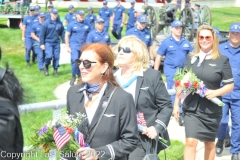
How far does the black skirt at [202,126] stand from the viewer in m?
5.54

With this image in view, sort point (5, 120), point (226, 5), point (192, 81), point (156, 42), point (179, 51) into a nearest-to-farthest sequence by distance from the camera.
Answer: point (5, 120)
point (192, 81)
point (179, 51)
point (156, 42)
point (226, 5)

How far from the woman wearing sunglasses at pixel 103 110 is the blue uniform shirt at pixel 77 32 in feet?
31.1

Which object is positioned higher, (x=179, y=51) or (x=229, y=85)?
(x=229, y=85)

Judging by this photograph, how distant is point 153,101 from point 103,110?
3.37ft

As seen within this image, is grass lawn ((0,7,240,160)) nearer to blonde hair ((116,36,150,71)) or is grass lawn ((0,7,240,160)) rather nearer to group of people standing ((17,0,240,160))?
group of people standing ((17,0,240,160))

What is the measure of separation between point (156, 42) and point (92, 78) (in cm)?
1286

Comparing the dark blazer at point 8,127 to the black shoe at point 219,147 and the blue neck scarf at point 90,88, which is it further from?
Result: the black shoe at point 219,147

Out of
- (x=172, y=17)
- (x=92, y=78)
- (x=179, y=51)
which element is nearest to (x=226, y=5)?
(x=172, y=17)

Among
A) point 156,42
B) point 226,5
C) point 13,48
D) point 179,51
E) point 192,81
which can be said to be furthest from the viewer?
point 226,5

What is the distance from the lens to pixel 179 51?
9.37 metres

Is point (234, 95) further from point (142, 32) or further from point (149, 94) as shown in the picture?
point (142, 32)

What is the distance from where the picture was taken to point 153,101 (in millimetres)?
4406

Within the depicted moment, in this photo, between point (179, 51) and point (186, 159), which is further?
point (179, 51)

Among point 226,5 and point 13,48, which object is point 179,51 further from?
point 226,5
